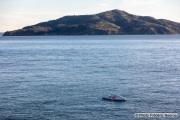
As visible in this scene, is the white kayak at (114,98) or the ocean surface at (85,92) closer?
the ocean surface at (85,92)

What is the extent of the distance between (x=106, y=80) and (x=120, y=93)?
17.3 m

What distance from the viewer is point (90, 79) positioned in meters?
98.9

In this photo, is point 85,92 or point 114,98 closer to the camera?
point 114,98

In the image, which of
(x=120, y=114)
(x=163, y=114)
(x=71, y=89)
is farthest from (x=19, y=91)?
(x=163, y=114)

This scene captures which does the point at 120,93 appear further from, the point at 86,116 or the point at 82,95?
the point at 86,116

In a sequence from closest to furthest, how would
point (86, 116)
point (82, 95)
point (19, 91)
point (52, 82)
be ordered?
point (86, 116) → point (82, 95) → point (19, 91) → point (52, 82)

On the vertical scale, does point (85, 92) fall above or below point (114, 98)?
above

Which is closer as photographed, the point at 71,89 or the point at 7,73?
the point at 71,89

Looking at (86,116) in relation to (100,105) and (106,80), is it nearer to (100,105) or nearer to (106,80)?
(100,105)

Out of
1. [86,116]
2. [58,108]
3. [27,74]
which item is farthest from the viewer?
[27,74]

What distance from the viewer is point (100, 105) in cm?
7056

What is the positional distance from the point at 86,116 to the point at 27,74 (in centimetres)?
5090

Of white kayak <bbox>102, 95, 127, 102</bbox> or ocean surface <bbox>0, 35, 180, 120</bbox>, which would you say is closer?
ocean surface <bbox>0, 35, 180, 120</bbox>

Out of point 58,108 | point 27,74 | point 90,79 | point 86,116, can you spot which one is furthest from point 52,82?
point 86,116
